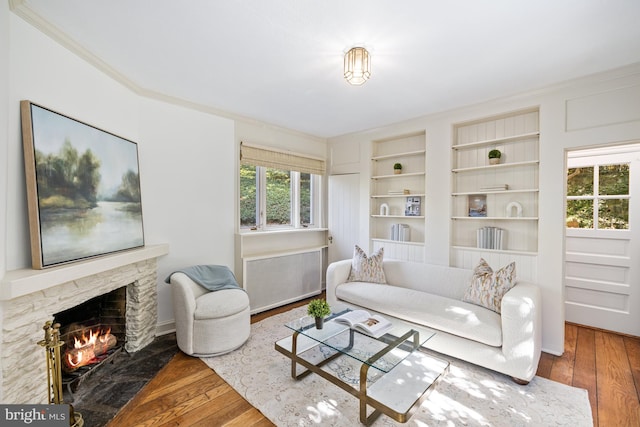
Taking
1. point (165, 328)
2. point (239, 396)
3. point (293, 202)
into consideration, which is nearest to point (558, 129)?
point (293, 202)

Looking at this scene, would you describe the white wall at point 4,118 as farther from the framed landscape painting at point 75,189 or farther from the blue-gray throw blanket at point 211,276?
the blue-gray throw blanket at point 211,276

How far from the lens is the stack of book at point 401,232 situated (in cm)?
389

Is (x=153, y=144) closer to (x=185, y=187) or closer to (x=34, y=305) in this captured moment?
(x=185, y=187)

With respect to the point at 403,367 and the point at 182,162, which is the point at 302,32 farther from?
the point at 403,367

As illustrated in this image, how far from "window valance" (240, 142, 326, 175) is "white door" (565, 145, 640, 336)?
3.28 meters

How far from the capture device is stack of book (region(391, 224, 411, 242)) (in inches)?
153

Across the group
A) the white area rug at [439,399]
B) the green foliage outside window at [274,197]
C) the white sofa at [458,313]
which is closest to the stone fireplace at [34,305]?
the white area rug at [439,399]

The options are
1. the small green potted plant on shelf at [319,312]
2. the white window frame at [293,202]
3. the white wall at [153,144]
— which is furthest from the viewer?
the white window frame at [293,202]

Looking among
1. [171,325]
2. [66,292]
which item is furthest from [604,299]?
[66,292]

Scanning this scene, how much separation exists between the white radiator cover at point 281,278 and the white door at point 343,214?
0.36 metres

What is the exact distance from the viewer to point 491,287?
257 centimetres

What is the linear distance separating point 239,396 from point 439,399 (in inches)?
57.1

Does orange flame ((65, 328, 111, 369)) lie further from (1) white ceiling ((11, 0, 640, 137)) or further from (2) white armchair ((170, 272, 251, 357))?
(1) white ceiling ((11, 0, 640, 137))

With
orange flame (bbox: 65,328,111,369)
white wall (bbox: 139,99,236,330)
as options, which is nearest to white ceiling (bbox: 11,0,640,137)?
white wall (bbox: 139,99,236,330)
